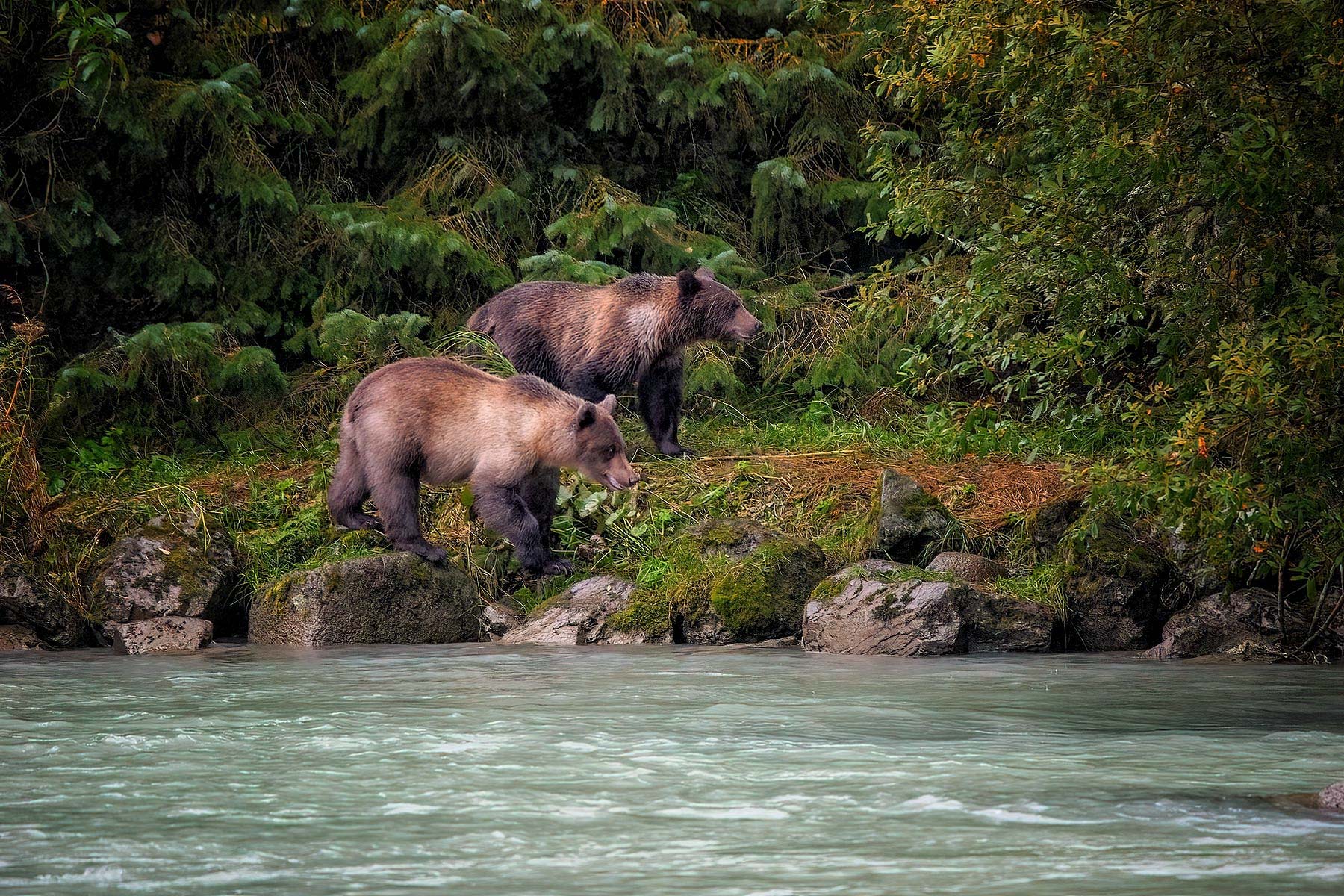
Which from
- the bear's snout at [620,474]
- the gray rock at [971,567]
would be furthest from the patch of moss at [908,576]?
the bear's snout at [620,474]

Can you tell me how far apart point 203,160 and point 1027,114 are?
26.2ft

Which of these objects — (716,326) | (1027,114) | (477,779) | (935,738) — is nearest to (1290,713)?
(935,738)

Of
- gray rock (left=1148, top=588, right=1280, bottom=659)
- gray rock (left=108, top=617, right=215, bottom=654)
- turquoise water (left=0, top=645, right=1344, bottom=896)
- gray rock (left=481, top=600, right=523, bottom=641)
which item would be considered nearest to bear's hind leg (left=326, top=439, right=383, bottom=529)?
gray rock (left=481, top=600, right=523, bottom=641)

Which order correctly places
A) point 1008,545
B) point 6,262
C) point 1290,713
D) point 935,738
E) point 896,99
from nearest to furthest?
1. point 935,738
2. point 1290,713
3. point 896,99
4. point 1008,545
5. point 6,262

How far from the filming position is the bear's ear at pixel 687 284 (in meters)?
11.4

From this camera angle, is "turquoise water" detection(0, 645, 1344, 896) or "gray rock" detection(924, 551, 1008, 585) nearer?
"turquoise water" detection(0, 645, 1344, 896)

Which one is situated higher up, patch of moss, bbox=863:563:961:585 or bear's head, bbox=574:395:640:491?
bear's head, bbox=574:395:640:491

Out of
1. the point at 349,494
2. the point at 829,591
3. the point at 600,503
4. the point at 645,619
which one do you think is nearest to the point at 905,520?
the point at 829,591

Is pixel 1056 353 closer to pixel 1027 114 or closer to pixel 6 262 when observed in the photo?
pixel 1027 114

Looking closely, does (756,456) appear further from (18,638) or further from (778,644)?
(18,638)

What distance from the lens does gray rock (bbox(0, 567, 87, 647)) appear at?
8961mm

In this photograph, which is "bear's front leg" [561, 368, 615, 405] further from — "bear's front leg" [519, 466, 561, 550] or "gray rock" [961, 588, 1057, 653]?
"gray rock" [961, 588, 1057, 653]

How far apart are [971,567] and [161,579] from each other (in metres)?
4.98

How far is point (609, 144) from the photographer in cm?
1497
